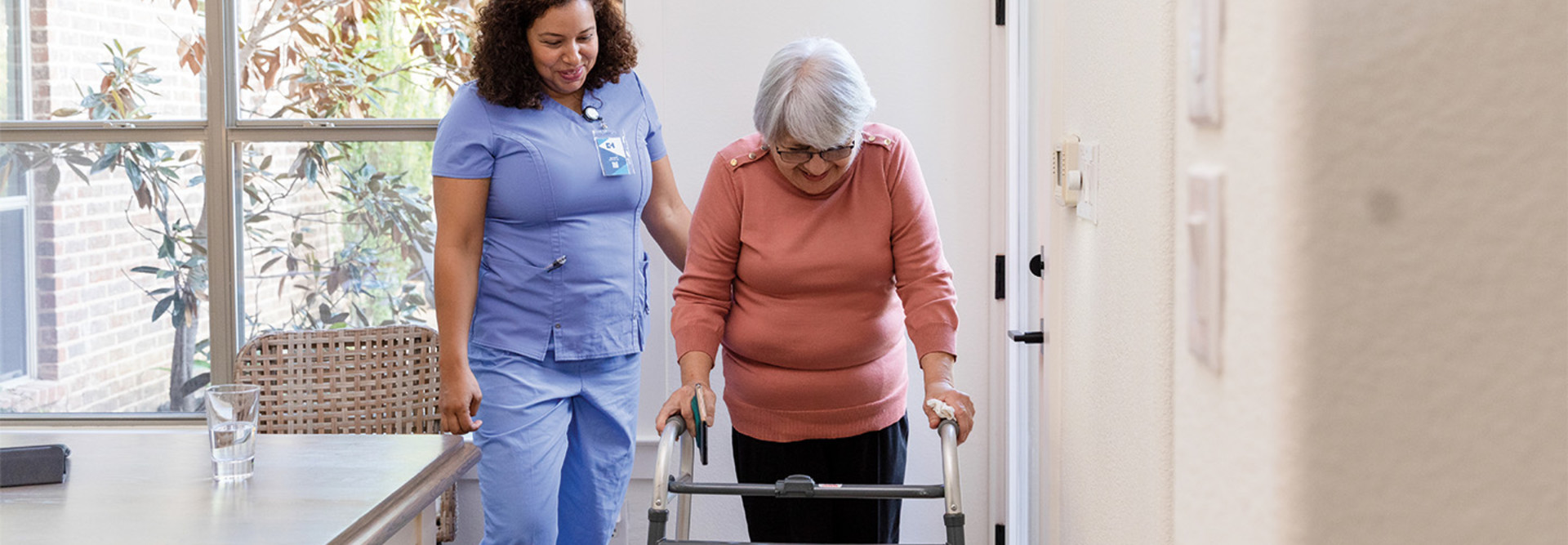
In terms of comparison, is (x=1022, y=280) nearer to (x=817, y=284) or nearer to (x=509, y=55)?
(x=817, y=284)

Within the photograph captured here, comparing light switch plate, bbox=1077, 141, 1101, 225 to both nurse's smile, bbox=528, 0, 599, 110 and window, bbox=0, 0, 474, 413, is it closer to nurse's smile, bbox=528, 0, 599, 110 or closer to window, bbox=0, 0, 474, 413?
nurse's smile, bbox=528, 0, 599, 110

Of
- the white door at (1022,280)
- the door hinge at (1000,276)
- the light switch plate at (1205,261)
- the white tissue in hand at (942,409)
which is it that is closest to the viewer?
the light switch plate at (1205,261)

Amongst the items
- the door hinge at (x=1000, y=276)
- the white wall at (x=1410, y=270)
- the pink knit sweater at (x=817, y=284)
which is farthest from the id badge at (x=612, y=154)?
the white wall at (x=1410, y=270)

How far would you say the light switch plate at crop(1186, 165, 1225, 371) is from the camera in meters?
0.79

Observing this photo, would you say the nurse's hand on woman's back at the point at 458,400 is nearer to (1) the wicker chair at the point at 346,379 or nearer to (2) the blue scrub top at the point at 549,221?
(2) the blue scrub top at the point at 549,221

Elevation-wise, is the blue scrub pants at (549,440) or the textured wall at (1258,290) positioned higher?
the textured wall at (1258,290)

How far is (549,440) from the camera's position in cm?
225

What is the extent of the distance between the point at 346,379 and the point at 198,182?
947mm

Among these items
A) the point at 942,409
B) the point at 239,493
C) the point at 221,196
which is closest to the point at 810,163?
the point at 942,409

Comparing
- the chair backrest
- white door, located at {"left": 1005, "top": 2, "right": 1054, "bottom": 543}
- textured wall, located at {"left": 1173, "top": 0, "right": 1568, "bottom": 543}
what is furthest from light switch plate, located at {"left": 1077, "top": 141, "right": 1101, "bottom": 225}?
the chair backrest

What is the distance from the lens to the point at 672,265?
2.85m

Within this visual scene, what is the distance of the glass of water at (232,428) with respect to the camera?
1.53 meters

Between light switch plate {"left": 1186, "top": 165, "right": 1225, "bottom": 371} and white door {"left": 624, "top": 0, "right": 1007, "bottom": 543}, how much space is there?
188 cm

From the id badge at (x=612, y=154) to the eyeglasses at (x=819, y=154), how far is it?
1.71ft
